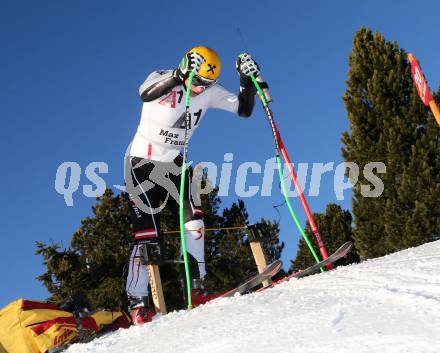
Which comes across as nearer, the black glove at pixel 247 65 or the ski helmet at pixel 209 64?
the ski helmet at pixel 209 64

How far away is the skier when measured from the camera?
20.6 ft

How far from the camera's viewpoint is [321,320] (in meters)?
3.53

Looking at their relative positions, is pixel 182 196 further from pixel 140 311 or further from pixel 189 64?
pixel 140 311

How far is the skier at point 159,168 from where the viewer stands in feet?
20.6

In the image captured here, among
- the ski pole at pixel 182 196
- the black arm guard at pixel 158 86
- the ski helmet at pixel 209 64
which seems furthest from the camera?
the black arm guard at pixel 158 86

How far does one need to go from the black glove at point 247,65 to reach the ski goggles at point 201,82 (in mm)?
580

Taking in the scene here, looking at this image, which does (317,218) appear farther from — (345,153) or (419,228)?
(419,228)

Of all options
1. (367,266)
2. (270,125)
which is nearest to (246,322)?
(367,266)

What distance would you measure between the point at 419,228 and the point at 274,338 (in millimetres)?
16581

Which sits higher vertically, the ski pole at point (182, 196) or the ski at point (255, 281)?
the ski pole at point (182, 196)

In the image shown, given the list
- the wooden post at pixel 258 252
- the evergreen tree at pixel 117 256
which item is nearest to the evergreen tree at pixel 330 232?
the evergreen tree at pixel 117 256

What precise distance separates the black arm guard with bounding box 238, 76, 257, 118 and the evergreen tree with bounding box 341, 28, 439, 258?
13.3 meters

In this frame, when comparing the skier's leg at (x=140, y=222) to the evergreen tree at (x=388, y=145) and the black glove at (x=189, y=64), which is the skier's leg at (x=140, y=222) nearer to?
the black glove at (x=189, y=64)

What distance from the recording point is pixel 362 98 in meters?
21.1
